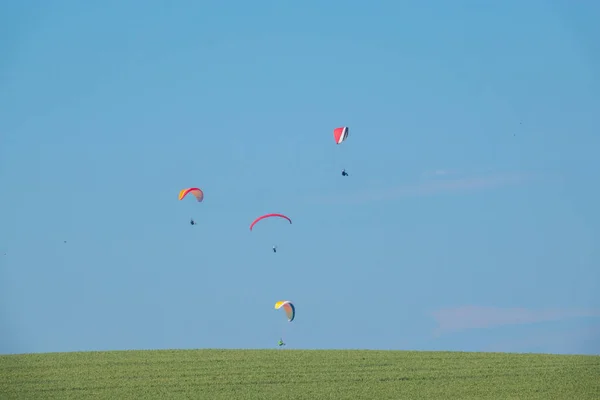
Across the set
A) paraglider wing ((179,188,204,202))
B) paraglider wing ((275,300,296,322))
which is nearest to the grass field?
A: paraglider wing ((275,300,296,322))

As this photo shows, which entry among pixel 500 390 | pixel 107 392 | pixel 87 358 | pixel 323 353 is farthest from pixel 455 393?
pixel 87 358

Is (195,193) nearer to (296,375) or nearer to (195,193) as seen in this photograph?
(195,193)

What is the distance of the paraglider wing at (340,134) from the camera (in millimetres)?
30016

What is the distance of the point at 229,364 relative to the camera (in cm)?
3028

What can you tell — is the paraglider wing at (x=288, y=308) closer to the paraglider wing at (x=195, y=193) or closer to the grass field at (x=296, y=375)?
the grass field at (x=296, y=375)

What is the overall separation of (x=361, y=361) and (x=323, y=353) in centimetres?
206

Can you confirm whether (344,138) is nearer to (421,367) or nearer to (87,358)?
(421,367)

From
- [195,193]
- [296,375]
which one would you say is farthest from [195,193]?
[296,375]

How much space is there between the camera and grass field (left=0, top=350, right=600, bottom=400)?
85.8 ft

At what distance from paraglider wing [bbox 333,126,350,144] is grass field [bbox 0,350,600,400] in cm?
680

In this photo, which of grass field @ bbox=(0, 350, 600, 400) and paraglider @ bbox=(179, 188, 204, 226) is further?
paraglider @ bbox=(179, 188, 204, 226)

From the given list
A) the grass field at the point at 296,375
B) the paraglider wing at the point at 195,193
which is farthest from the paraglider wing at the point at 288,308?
the paraglider wing at the point at 195,193

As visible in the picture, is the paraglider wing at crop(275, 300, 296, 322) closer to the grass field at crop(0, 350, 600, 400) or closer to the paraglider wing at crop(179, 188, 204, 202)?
the grass field at crop(0, 350, 600, 400)

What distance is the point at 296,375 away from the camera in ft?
93.6
